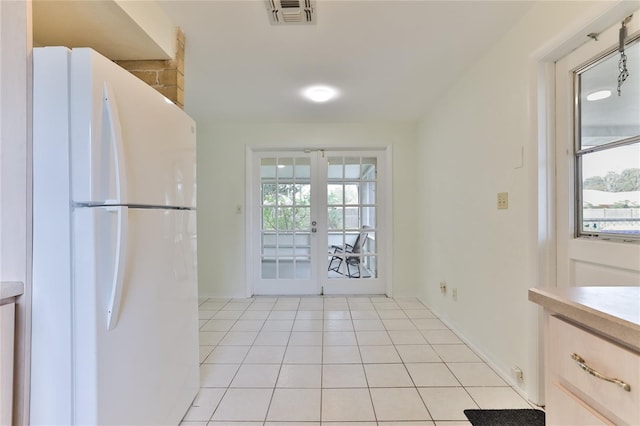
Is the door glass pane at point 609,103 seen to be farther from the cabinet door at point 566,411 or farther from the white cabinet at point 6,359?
the white cabinet at point 6,359

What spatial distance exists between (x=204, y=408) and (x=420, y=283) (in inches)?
110

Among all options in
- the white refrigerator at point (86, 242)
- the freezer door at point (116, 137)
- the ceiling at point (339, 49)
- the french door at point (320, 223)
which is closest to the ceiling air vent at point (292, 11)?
the ceiling at point (339, 49)

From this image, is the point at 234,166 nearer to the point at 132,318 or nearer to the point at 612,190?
the point at 132,318

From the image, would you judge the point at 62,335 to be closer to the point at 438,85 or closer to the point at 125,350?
the point at 125,350

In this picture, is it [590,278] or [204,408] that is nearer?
[590,278]

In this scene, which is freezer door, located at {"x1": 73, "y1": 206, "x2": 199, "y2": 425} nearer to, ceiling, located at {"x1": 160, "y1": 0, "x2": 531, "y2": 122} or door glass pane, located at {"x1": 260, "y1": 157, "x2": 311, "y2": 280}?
ceiling, located at {"x1": 160, "y1": 0, "x2": 531, "y2": 122}

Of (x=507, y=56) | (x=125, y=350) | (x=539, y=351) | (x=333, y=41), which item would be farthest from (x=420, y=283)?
(x=125, y=350)

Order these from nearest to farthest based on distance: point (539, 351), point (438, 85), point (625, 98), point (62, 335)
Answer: point (62, 335) → point (625, 98) → point (539, 351) → point (438, 85)

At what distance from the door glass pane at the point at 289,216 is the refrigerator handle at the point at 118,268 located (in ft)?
9.37

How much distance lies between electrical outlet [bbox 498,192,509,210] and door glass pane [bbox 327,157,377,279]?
1.96 m

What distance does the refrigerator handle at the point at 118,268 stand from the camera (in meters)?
0.97

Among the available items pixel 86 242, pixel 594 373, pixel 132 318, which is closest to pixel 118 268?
pixel 86 242

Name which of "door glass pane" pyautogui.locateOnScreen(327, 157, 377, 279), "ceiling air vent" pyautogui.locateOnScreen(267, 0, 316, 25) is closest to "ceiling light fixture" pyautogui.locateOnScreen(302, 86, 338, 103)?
"ceiling air vent" pyautogui.locateOnScreen(267, 0, 316, 25)

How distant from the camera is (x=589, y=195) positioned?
1.46 metres
